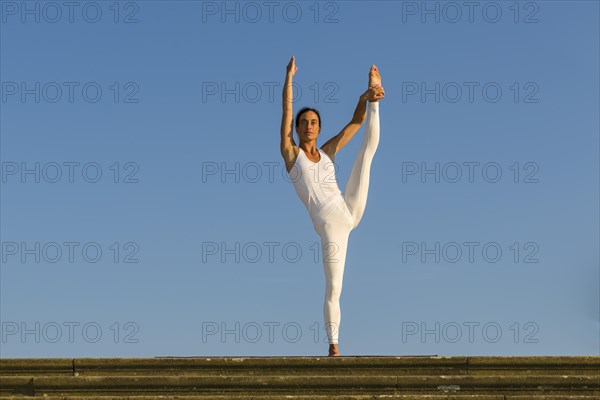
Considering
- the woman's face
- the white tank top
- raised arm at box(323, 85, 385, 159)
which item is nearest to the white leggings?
the white tank top

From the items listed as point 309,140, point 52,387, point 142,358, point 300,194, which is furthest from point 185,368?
point 309,140

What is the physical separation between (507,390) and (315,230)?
341cm

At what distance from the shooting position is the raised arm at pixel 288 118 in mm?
11477

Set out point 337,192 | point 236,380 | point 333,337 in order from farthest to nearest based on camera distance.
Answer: point 337,192, point 333,337, point 236,380

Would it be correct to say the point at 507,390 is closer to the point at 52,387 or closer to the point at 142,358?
the point at 142,358

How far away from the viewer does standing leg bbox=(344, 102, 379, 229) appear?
1172cm

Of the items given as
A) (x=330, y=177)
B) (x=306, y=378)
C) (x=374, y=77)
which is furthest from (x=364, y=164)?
(x=306, y=378)

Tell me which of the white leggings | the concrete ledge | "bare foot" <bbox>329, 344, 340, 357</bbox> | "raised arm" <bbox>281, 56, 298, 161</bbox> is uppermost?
"raised arm" <bbox>281, 56, 298, 161</bbox>

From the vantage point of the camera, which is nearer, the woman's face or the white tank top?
the white tank top

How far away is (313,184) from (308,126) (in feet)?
2.90

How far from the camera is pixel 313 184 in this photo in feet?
37.9

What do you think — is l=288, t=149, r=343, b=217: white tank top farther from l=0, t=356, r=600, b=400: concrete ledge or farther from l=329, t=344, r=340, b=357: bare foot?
l=0, t=356, r=600, b=400: concrete ledge

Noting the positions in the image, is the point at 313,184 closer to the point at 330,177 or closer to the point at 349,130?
the point at 330,177

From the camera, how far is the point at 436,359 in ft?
31.5
